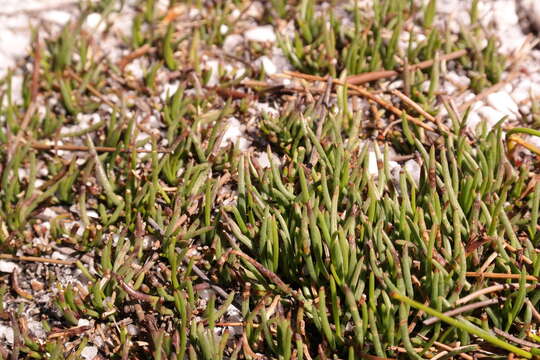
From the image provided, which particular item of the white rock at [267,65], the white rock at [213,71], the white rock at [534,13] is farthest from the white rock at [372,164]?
the white rock at [534,13]

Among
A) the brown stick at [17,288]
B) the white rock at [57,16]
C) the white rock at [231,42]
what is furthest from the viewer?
the white rock at [57,16]

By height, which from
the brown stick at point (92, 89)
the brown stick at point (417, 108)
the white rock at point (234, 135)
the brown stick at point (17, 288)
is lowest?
the brown stick at point (17, 288)

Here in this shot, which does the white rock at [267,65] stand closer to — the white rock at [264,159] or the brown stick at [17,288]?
the white rock at [264,159]

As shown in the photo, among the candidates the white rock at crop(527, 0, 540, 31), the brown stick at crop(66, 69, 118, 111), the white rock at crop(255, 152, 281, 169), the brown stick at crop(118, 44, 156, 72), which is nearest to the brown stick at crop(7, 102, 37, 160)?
the brown stick at crop(66, 69, 118, 111)

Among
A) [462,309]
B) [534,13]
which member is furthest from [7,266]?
[534,13]

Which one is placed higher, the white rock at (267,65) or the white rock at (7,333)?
the white rock at (267,65)

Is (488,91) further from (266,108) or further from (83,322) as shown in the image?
(83,322)
